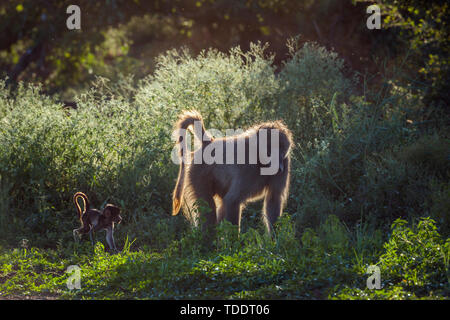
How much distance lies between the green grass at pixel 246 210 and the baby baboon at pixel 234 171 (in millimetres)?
329

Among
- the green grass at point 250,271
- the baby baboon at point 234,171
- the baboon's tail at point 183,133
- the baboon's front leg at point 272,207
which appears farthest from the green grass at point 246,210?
the baboon's tail at point 183,133

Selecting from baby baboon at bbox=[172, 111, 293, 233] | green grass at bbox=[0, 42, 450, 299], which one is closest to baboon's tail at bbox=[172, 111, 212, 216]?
baby baboon at bbox=[172, 111, 293, 233]

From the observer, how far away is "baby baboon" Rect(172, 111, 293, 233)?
616 cm

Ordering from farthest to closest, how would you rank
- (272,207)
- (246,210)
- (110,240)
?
1. (246,210)
2. (272,207)
3. (110,240)

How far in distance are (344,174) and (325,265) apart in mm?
2941

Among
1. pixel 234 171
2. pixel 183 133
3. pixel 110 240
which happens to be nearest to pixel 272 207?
pixel 234 171

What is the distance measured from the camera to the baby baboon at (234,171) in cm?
616

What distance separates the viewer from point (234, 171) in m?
6.21

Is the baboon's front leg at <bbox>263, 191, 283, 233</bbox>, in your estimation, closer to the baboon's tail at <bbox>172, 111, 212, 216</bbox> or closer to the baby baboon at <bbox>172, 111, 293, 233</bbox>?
the baby baboon at <bbox>172, 111, 293, 233</bbox>

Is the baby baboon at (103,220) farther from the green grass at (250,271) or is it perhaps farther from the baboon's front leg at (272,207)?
the baboon's front leg at (272,207)

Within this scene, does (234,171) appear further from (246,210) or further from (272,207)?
(246,210)

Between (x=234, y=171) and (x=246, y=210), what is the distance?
5.43 ft

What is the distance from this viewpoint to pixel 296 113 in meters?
9.00

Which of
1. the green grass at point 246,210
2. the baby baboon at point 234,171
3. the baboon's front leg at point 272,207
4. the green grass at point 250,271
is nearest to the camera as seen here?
the green grass at point 250,271
